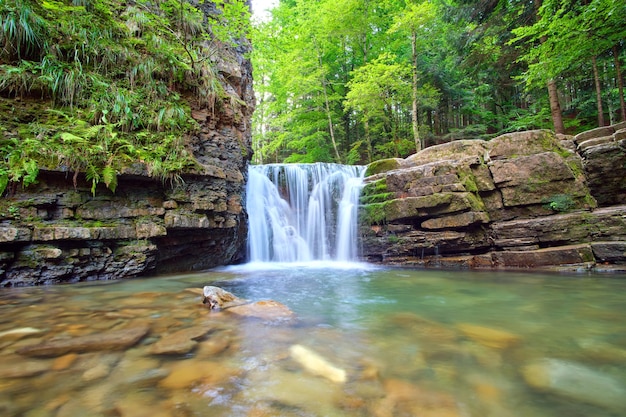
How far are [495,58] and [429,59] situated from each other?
13.7 ft

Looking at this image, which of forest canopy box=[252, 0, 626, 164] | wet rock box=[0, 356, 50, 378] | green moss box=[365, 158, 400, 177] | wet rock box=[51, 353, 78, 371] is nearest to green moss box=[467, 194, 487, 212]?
green moss box=[365, 158, 400, 177]

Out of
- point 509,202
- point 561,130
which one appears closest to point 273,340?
point 509,202

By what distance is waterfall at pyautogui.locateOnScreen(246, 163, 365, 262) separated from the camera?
353 inches

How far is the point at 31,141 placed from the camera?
4.82m

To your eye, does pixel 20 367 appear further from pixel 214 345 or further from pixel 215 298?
pixel 215 298

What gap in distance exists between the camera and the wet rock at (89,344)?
7.00ft

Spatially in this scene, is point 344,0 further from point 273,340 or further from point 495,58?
point 273,340

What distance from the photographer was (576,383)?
5.86 feet

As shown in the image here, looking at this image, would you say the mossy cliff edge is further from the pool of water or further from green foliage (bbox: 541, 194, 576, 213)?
green foliage (bbox: 541, 194, 576, 213)

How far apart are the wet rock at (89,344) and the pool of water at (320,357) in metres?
0.02

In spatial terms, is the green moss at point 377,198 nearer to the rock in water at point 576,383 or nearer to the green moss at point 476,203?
the green moss at point 476,203

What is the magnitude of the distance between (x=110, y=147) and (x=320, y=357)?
5532mm

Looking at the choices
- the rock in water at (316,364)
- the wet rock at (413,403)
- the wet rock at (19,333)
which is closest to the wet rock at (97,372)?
the wet rock at (19,333)

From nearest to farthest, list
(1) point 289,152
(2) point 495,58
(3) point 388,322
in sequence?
(3) point 388,322 < (2) point 495,58 < (1) point 289,152
